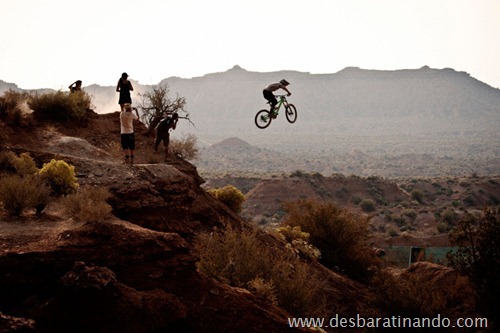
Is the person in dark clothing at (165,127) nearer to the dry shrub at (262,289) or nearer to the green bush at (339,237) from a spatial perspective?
the green bush at (339,237)

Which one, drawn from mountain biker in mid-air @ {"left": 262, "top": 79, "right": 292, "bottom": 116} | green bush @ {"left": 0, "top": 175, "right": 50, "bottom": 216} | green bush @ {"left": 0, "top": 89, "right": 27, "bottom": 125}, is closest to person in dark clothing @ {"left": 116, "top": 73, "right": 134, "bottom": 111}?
green bush @ {"left": 0, "top": 89, "right": 27, "bottom": 125}

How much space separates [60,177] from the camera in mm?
11883

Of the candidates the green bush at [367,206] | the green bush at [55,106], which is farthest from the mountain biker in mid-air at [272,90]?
the green bush at [367,206]

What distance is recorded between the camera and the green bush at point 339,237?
22031 millimetres

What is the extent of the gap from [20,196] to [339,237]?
15.3 meters

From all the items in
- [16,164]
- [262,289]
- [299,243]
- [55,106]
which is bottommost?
[299,243]

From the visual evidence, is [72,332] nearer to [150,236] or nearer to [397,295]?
[150,236]

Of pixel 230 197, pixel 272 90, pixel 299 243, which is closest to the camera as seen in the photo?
pixel 272 90

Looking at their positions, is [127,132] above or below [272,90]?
below

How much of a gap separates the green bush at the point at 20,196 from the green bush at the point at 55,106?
8.71m

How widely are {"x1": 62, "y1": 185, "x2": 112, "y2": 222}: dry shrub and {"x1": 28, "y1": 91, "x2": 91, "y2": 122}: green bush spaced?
893 cm

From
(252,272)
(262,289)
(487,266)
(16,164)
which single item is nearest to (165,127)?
(16,164)

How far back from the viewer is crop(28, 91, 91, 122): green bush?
18.6 m

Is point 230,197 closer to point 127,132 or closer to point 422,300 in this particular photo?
point 127,132
